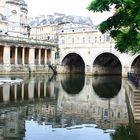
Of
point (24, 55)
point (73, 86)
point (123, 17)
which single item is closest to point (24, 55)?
point (24, 55)

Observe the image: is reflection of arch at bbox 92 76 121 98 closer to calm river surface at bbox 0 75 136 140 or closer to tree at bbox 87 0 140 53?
calm river surface at bbox 0 75 136 140

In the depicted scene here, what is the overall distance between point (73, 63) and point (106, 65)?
26.4ft

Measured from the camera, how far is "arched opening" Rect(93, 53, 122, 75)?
254 ft

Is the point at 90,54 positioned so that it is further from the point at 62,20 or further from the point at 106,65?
the point at 62,20

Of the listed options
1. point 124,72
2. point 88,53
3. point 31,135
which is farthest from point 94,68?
point 31,135

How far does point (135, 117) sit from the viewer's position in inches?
828

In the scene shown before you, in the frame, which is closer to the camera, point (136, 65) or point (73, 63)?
point (136, 65)

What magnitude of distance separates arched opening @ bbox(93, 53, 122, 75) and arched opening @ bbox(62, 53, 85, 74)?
646 cm

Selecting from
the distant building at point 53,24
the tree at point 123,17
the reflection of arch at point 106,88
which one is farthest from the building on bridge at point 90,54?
the tree at point 123,17

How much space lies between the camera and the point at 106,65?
8069 centimetres

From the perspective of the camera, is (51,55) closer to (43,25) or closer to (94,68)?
(94,68)

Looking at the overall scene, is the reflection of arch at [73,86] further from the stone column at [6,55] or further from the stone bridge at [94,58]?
the stone column at [6,55]

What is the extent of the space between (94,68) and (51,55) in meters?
10.8

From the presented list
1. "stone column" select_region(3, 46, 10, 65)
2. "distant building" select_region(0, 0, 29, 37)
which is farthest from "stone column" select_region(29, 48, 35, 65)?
"distant building" select_region(0, 0, 29, 37)
